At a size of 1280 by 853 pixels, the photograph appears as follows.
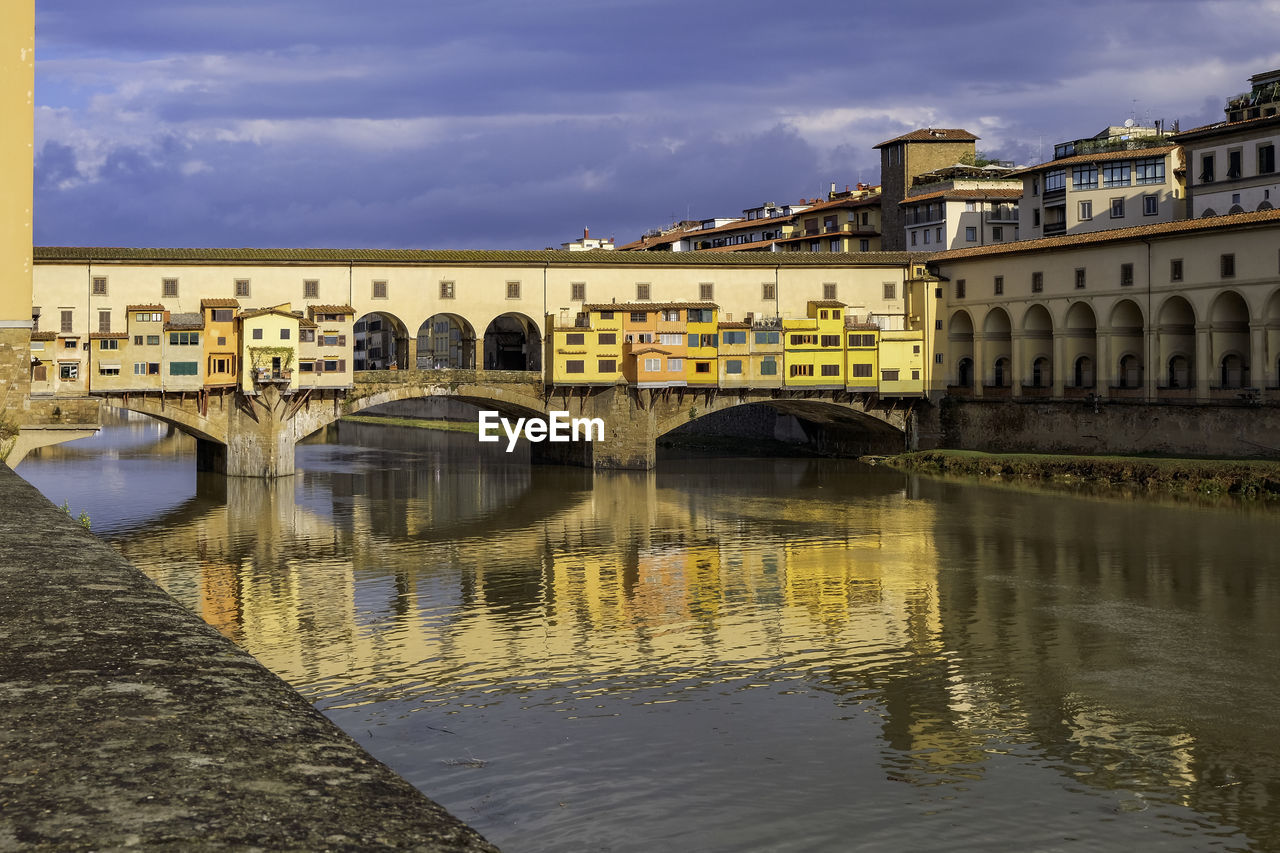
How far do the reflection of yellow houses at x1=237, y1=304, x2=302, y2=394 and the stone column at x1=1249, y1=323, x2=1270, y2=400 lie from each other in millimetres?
34499

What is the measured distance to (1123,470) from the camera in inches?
1790

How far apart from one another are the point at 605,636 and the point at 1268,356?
33.8 metres

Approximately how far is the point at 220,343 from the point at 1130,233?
35.1 meters

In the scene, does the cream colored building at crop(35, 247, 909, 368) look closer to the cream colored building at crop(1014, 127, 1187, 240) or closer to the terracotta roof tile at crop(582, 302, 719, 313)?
the terracotta roof tile at crop(582, 302, 719, 313)

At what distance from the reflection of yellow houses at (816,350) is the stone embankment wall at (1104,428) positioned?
16.8 ft

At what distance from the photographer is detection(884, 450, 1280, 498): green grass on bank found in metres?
41.7

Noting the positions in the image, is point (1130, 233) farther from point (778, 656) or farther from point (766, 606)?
point (778, 656)

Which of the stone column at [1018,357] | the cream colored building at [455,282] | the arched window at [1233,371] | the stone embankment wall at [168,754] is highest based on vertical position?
the cream colored building at [455,282]

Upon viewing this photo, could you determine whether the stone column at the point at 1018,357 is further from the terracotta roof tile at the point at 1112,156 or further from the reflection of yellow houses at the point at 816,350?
the terracotta roof tile at the point at 1112,156

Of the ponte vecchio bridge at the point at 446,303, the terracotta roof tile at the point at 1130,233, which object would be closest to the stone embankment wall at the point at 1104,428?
the ponte vecchio bridge at the point at 446,303

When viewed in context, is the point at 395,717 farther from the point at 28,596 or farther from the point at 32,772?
the point at 32,772

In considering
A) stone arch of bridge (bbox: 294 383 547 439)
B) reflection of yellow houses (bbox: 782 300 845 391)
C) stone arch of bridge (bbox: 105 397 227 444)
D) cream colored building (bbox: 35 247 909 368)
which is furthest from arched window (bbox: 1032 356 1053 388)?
stone arch of bridge (bbox: 105 397 227 444)

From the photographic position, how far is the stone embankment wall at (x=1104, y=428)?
45.1m

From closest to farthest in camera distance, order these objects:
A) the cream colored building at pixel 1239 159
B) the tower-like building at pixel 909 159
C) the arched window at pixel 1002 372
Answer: the cream colored building at pixel 1239 159, the arched window at pixel 1002 372, the tower-like building at pixel 909 159
